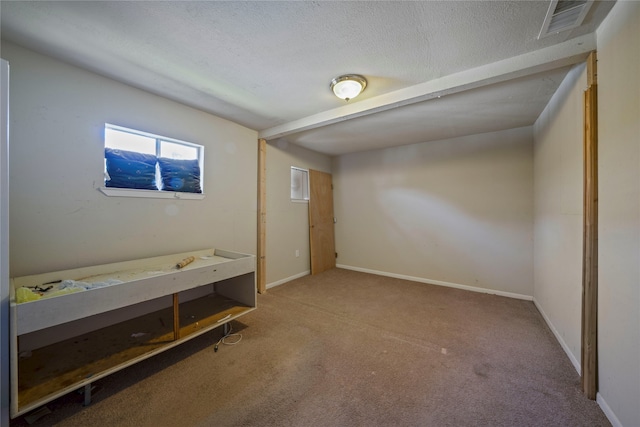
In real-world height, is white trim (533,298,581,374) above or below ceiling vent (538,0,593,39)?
below

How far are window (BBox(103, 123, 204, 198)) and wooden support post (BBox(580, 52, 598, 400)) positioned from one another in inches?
139

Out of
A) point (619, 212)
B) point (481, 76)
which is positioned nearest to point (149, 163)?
point (481, 76)

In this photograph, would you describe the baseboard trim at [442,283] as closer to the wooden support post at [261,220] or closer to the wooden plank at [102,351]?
the wooden support post at [261,220]

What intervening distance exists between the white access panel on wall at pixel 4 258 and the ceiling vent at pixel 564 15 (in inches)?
121

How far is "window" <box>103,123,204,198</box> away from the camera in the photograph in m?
2.23

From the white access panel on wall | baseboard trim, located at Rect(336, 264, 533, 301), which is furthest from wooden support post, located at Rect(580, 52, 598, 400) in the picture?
the white access panel on wall

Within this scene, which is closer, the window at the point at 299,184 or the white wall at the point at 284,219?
the white wall at the point at 284,219

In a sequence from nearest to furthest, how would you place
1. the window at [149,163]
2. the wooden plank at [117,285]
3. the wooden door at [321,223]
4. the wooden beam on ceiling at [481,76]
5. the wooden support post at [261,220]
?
the wooden plank at [117,285], the wooden beam on ceiling at [481,76], the window at [149,163], the wooden support post at [261,220], the wooden door at [321,223]

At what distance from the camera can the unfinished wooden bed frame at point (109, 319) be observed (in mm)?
1341

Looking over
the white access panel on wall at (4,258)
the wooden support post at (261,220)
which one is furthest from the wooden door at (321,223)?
the white access panel on wall at (4,258)

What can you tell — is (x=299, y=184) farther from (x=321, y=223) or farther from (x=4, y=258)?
(x=4, y=258)

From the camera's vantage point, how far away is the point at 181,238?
269 cm

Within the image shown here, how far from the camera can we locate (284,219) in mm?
4086

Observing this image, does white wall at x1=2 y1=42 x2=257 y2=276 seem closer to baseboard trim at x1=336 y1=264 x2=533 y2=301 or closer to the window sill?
the window sill
